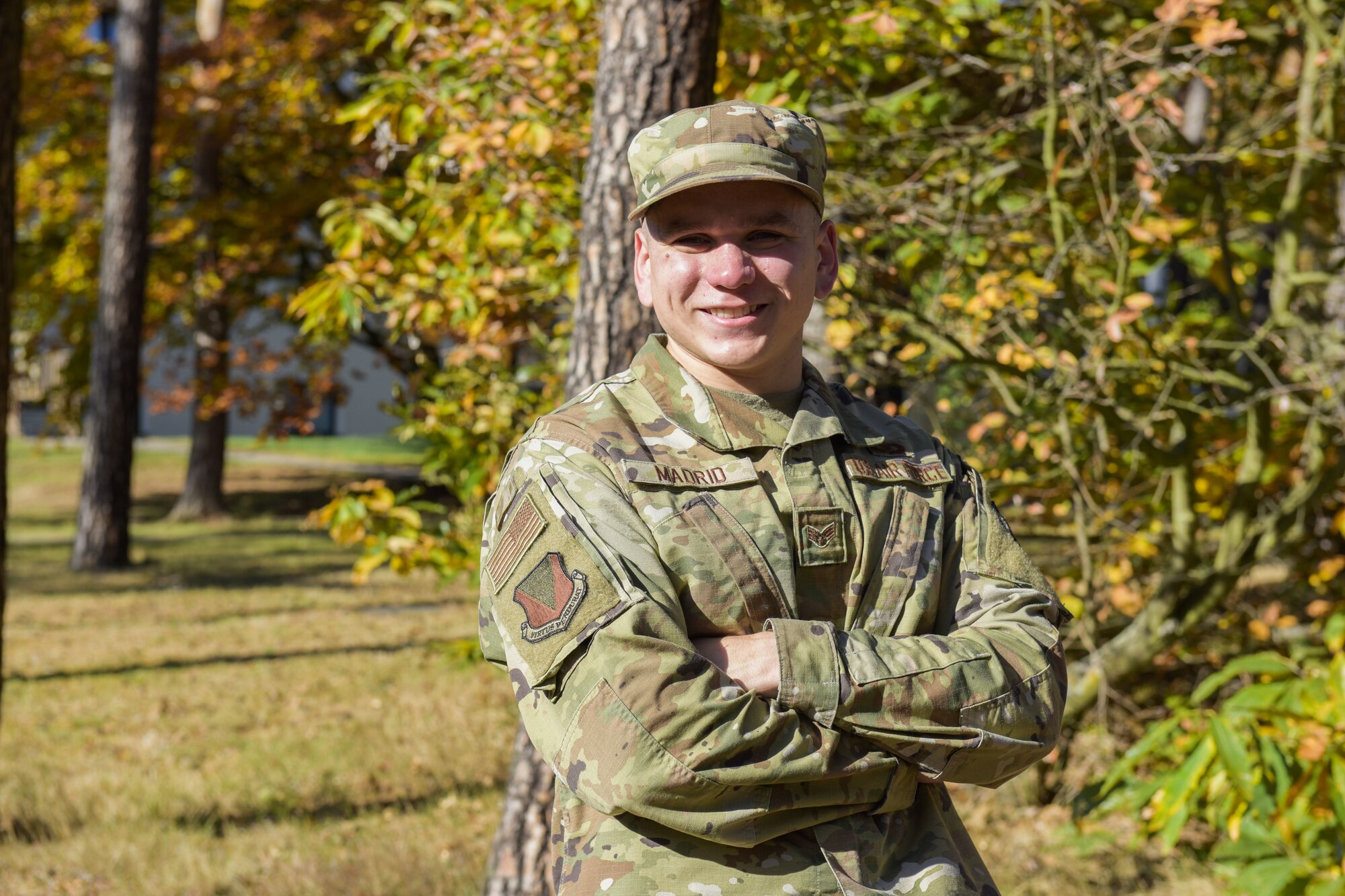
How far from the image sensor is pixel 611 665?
1583mm

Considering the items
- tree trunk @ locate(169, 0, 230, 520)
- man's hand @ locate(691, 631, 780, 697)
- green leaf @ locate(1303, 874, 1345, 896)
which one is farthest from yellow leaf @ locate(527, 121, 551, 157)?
tree trunk @ locate(169, 0, 230, 520)

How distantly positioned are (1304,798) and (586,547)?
110 inches

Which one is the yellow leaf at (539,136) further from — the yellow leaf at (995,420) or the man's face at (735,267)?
the man's face at (735,267)

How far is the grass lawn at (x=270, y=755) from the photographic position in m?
4.43

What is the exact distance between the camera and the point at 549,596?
1.65 m

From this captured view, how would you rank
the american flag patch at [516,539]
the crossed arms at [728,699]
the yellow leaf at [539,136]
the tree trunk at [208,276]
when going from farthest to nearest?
the tree trunk at [208,276]
the yellow leaf at [539,136]
the american flag patch at [516,539]
the crossed arms at [728,699]

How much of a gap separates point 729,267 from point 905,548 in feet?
1.67

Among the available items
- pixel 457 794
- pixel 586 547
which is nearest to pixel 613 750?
pixel 586 547

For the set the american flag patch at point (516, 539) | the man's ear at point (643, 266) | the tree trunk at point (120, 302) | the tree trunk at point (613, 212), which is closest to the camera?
the american flag patch at point (516, 539)

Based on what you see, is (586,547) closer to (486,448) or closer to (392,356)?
(486,448)

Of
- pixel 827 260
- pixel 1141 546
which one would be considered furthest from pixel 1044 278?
pixel 827 260

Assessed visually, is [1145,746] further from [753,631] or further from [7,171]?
[7,171]

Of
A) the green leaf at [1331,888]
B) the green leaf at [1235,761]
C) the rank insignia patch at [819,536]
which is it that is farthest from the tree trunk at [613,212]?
the green leaf at [1331,888]

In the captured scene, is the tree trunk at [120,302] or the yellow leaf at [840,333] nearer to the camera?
the yellow leaf at [840,333]
